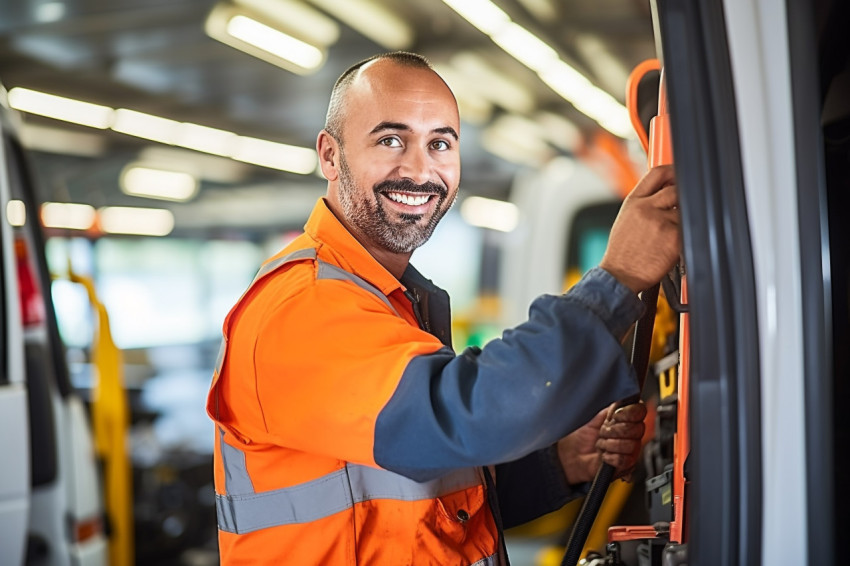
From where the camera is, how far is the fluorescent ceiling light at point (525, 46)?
7699 millimetres

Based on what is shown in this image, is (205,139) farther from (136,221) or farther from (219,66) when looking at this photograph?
(219,66)

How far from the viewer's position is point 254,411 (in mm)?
1585

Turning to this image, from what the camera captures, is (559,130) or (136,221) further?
(136,221)

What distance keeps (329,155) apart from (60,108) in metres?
9.48

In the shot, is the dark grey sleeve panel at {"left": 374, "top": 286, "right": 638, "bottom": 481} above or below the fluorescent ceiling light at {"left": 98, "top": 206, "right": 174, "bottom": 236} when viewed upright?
below

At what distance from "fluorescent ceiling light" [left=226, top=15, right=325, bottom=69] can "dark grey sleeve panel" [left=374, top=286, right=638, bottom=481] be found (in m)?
6.42

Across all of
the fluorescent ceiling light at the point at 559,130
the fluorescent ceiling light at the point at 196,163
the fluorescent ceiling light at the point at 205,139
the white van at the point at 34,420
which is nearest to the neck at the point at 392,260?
the white van at the point at 34,420

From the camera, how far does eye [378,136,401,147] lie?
187cm

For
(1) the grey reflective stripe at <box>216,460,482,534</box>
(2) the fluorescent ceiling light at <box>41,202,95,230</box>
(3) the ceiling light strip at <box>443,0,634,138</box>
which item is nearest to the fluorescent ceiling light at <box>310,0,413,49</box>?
(3) the ceiling light strip at <box>443,0,634,138</box>

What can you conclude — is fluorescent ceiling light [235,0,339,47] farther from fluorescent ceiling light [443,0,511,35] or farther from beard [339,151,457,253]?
beard [339,151,457,253]

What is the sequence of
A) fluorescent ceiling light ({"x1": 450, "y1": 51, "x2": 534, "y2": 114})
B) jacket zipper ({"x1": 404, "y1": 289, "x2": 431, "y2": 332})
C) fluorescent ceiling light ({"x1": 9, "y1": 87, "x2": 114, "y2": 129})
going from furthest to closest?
1. fluorescent ceiling light ({"x1": 9, "y1": 87, "x2": 114, "y2": 129})
2. fluorescent ceiling light ({"x1": 450, "y1": 51, "x2": 534, "y2": 114})
3. jacket zipper ({"x1": 404, "y1": 289, "x2": 431, "y2": 332})

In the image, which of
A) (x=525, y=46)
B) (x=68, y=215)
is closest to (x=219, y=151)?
(x=68, y=215)

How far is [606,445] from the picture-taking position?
75.2 inches

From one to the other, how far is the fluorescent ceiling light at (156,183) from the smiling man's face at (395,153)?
12.9m
